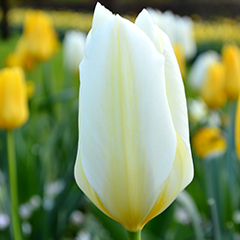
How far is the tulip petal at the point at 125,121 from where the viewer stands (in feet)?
1.37

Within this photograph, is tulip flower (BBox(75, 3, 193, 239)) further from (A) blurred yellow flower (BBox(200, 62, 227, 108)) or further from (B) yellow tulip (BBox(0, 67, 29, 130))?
(A) blurred yellow flower (BBox(200, 62, 227, 108))

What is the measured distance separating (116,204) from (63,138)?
5.17 ft

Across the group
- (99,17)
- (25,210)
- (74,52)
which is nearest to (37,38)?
(74,52)

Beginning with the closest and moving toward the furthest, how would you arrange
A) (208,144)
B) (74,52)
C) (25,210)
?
(208,144) < (25,210) < (74,52)

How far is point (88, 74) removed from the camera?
0.43 metres

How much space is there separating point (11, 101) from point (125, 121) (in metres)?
0.70

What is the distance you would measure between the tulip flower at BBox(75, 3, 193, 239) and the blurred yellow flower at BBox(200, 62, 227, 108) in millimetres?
1249

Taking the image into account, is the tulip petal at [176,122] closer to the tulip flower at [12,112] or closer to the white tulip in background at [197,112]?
the tulip flower at [12,112]

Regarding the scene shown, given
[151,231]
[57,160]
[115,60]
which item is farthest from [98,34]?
[57,160]

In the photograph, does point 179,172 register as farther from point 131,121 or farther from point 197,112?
point 197,112

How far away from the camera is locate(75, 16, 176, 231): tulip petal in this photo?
0.42 meters

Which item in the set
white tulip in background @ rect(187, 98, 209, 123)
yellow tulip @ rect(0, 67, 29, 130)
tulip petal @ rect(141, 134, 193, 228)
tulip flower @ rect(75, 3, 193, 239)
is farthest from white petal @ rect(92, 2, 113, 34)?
white tulip in background @ rect(187, 98, 209, 123)

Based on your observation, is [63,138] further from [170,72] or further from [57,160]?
[170,72]

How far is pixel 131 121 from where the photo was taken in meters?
0.43
